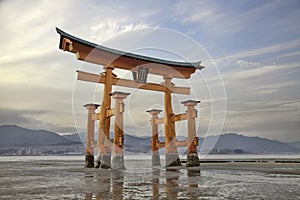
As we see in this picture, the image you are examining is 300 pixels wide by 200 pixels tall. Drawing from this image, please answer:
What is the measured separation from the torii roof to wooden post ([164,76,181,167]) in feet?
4.58

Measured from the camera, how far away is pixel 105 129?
57.7ft

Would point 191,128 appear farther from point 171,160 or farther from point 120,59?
point 120,59

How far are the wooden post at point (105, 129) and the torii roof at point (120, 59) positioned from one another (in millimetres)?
862

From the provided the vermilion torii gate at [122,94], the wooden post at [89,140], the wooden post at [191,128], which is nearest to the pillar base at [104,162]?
the vermilion torii gate at [122,94]

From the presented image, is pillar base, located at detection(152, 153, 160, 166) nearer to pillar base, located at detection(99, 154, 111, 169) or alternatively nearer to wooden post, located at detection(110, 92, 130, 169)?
wooden post, located at detection(110, 92, 130, 169)

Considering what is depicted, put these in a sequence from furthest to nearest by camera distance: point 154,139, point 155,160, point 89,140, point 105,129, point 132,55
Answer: point 154,139 < point 155,160 < point 89,140 < point 132,55 < point 105,129

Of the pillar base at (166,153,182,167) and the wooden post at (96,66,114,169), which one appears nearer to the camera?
the wooden post at (96,66,114,169)

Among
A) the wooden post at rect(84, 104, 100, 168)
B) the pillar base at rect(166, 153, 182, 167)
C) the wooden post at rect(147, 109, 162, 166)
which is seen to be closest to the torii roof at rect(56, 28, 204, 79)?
the wooden post at rect(147, 109, 162, 166)

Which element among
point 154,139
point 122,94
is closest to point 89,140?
point 122,94

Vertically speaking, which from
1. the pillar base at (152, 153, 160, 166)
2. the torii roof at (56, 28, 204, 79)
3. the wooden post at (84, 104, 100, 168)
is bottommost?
the pillar base at (152, 153, 160, 166)

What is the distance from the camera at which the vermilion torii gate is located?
56.1ft

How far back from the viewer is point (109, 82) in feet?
60.0

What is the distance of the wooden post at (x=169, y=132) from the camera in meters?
20.4

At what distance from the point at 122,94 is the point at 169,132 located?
5.46 metres
